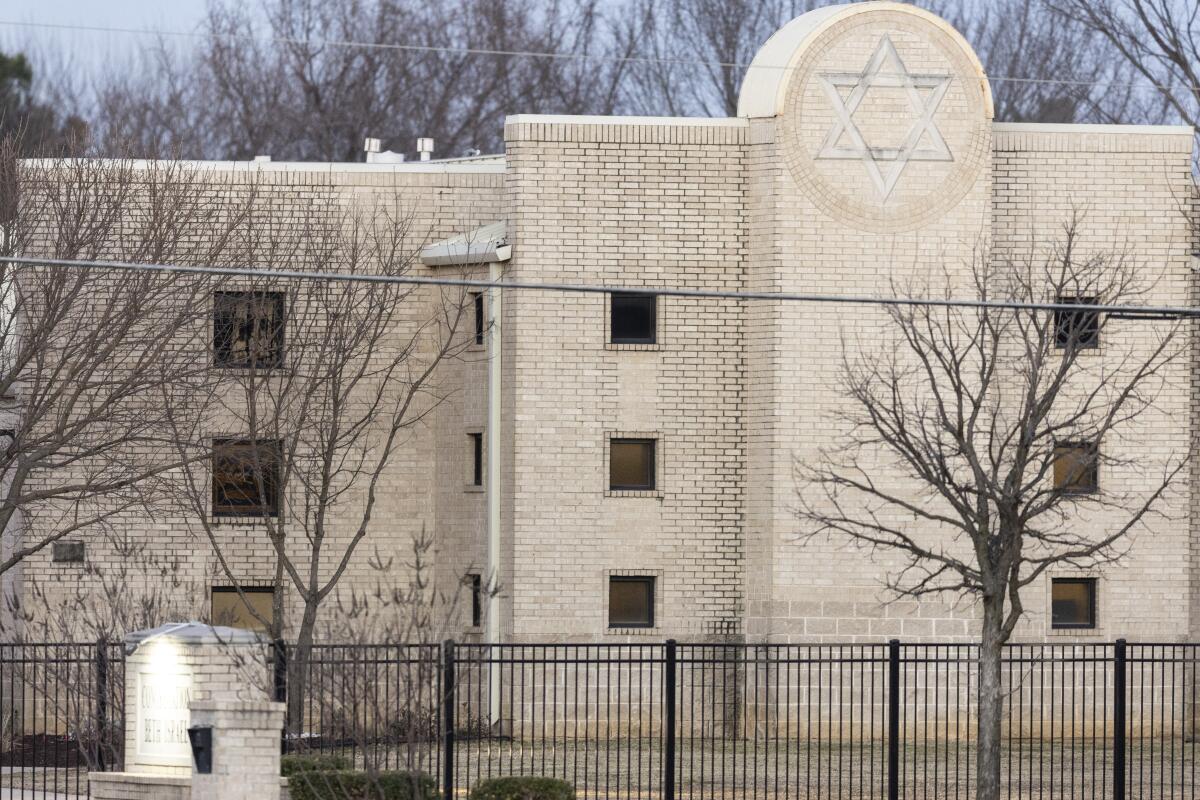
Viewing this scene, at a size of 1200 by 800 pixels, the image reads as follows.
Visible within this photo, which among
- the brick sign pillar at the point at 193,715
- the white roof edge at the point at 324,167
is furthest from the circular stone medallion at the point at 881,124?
the brick sign pillar at the point at 193,715

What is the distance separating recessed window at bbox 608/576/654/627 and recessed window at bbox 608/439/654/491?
4.17 ft

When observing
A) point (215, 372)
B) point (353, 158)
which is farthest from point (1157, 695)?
point (353, 158)

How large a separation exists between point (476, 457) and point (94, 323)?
5883 millimetres

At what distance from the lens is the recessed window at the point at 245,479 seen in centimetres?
2975

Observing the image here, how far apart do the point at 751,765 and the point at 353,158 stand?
3465cm

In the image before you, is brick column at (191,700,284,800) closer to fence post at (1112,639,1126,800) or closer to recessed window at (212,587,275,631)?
fence post at (1112,639,1126,800)

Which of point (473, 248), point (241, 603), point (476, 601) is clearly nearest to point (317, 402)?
point (473, 248)

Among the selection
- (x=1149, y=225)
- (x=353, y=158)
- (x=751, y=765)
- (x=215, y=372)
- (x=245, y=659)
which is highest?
(x=353, y=158)

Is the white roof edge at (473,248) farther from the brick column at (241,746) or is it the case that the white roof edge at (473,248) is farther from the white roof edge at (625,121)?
the brick column at (241,746)

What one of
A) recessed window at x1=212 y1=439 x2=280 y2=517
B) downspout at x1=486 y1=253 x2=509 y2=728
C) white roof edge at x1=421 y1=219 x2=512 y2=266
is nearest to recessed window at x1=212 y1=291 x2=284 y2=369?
recessed window at x1=212 y1=439 x2=280 y2=517

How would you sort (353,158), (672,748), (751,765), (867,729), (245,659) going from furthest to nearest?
(353,158)
(867,729)
(751,765)
(672,748)
(245,659)

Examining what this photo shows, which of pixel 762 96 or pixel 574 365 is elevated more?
pixel 762 96

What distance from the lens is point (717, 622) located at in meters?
30.0

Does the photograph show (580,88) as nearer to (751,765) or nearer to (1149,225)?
(1149,225)
